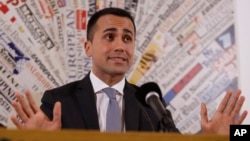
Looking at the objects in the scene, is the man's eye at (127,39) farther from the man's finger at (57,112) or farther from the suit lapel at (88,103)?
the man's finger at (57,112)

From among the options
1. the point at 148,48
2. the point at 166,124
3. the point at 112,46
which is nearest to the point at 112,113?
the point at 112,46

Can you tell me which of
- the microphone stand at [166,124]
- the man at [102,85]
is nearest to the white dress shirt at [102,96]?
the man at [102,85]

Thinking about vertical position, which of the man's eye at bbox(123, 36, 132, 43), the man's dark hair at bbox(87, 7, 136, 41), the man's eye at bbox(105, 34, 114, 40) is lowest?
the man's eye at bbox(123, 36, 132, 43)

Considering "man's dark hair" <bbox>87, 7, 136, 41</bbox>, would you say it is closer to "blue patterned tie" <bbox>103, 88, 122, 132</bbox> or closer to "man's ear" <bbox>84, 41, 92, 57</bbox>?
"man's ear" <bbox>84, 41, 92, 57</bbox>

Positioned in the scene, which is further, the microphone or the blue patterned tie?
the blue patterned tie

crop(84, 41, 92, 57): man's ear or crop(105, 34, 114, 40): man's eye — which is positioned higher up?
crop(105, 34, 114, 40): man's eye

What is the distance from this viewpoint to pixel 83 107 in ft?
5.20

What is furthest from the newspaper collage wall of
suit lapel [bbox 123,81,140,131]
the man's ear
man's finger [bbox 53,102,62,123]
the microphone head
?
the microphone head

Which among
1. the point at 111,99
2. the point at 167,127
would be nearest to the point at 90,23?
the point at 111,99

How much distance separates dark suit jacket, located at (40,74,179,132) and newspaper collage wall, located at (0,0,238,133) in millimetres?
88

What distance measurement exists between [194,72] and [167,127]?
929 mm

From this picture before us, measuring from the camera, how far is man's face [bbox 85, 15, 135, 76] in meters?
1.63

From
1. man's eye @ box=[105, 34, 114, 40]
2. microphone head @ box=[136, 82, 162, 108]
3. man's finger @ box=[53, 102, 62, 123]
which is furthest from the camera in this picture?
man's eye @ box=[105, 34, 114, 40]

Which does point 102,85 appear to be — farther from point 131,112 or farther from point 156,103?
point 156,103
